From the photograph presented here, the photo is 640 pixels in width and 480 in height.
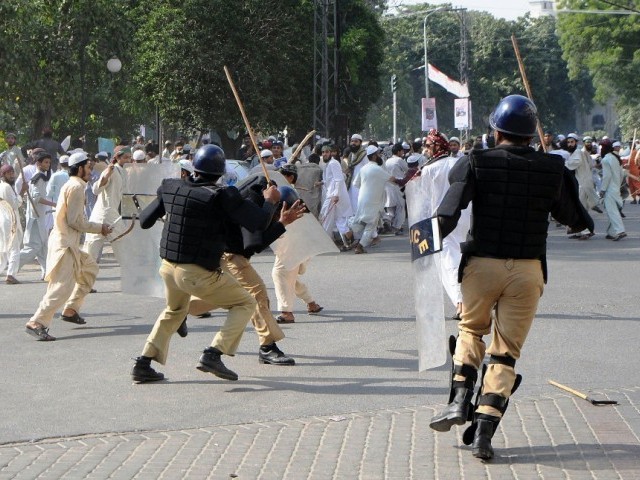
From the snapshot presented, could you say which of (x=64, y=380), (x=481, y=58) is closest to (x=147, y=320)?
(x=64, y=380)

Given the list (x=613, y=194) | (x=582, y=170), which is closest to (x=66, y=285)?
(x=613, y=194)

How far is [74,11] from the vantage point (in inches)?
1264

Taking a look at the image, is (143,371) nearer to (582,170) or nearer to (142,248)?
(142,248)

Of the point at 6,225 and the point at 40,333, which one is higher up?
the point at 6,225

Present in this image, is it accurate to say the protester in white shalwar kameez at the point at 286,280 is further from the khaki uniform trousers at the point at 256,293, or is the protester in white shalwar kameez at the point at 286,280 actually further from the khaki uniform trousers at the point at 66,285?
the khaki uniform trousers at the point at 256,293

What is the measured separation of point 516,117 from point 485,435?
1619 millimetres

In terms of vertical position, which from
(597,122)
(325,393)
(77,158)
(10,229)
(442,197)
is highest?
(77,158)

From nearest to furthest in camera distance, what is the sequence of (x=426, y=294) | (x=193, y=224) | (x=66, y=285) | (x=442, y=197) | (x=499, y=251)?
1. (x=499, y=251)
2. (x=426, y=294)
3. (x=193, y=224)
4. (x=442, y=197)
5. (x=66, y=285)

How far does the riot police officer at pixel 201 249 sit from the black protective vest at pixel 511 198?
7.39 ft

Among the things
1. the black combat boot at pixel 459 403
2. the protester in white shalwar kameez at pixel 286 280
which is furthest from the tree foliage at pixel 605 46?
the black combat boot at pixel 459 403

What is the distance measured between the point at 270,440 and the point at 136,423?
1.00 meters

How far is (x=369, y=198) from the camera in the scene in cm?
2067

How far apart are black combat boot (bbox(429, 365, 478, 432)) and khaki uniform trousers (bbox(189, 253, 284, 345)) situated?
10.7ft

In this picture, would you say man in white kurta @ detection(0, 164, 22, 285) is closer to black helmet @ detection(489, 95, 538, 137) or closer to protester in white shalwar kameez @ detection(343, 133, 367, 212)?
protester in white shalwar kameez @ detection(343, 133, 367, 212)
